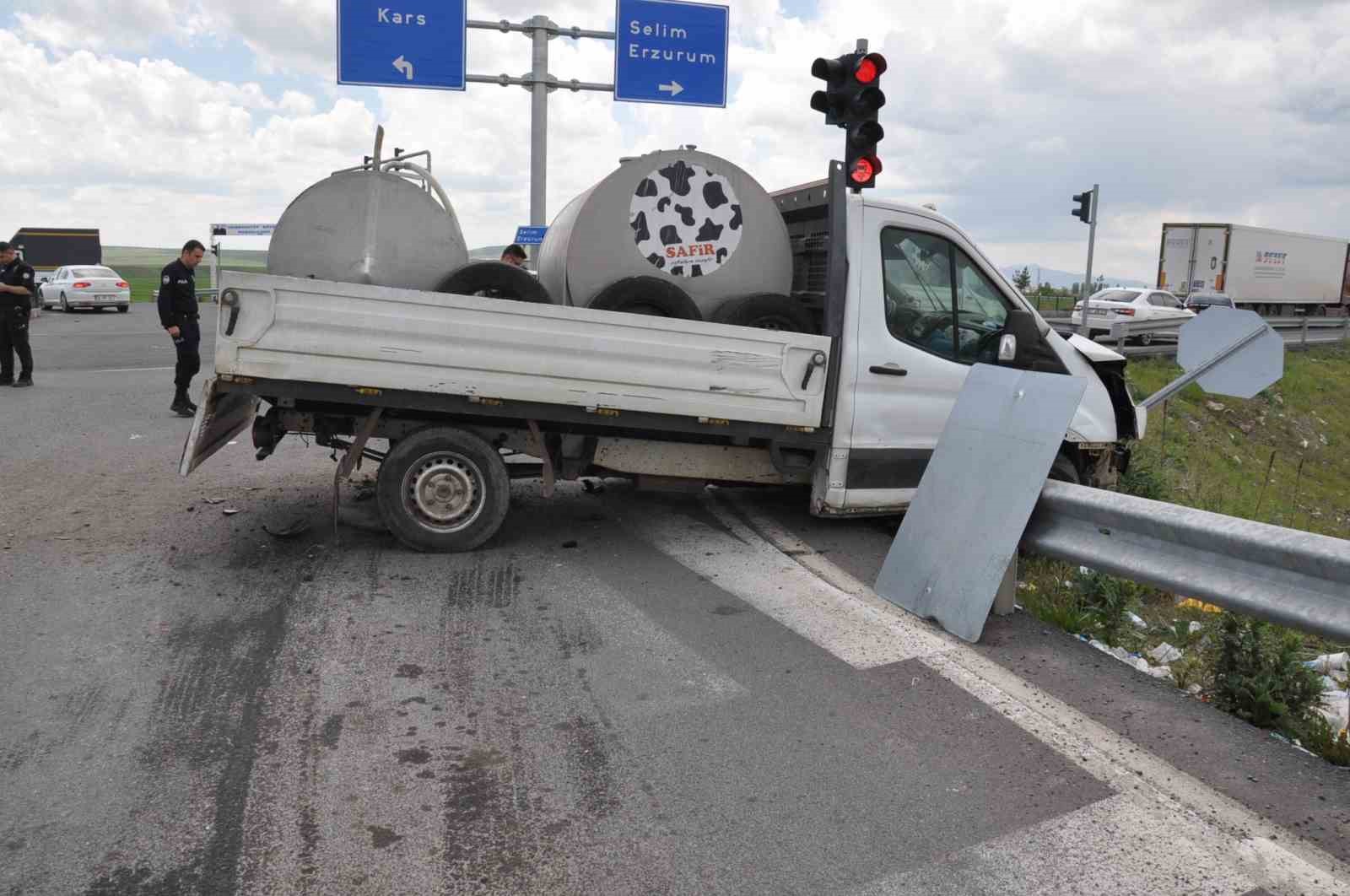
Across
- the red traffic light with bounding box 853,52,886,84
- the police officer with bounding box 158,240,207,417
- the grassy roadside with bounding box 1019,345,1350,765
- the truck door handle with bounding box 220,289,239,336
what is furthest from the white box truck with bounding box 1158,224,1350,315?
the truck door handle with bounding box 220,289,239,336

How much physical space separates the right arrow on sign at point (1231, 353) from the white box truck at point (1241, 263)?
3891 centimetres

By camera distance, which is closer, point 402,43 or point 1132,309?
point 402,43

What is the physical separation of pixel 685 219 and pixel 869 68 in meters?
2.75

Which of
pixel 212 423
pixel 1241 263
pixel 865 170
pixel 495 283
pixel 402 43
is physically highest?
pixel 402 43

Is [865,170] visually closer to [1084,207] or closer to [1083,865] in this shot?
[1083,865]

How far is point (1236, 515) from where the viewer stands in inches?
407

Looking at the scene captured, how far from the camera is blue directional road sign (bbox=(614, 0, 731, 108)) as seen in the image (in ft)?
54.9

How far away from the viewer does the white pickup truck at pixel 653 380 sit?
5875 mm

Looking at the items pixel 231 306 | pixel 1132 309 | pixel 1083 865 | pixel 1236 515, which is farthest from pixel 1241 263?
pixel 1083 865

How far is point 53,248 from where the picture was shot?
5962cm

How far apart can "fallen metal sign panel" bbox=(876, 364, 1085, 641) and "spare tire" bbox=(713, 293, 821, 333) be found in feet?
4.50

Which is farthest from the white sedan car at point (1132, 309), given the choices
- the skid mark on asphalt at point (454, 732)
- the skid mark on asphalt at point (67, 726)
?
the skid mark on asphalt at point (67, 726)

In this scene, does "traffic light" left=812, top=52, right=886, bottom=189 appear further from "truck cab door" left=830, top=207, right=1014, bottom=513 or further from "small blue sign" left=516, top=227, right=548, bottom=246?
Result: "small blue sign" left=516, top=227, right=548, bottom=246

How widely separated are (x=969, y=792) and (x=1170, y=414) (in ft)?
55.7
